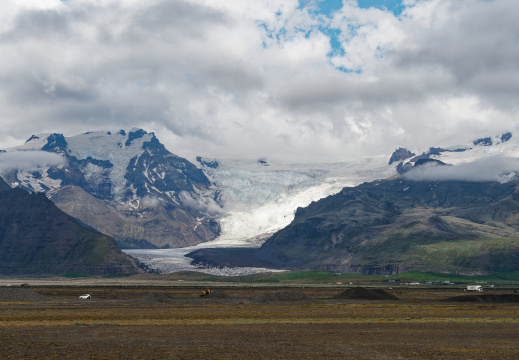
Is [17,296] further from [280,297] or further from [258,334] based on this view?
[258,334]

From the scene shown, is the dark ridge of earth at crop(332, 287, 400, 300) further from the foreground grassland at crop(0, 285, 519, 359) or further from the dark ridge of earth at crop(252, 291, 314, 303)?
the foreground grassland at crop(0, 285, 519, 359)

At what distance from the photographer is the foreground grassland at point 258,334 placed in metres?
59.4

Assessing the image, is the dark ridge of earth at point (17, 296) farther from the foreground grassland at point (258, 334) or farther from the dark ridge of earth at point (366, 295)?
the dark ridge of earth at point (366, 295)

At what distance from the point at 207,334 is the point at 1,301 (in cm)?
8912

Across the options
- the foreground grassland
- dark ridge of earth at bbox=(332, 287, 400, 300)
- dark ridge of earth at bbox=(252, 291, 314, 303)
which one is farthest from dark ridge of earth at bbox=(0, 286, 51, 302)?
dark ridge of earth at bbox=(332, 287, 400, 300)

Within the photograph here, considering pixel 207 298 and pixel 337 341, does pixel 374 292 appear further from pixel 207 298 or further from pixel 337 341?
pixel 337 341

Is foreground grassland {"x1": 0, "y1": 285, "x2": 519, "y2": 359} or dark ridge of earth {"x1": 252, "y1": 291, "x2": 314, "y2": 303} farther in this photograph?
dark ridge of earth {"x1": 252, "y1": 291, "x2": 314, "y2": 303}

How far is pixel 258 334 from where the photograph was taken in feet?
255

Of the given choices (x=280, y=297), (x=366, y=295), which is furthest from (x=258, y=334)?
(x=366, y=295)

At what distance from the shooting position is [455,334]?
78.8 m

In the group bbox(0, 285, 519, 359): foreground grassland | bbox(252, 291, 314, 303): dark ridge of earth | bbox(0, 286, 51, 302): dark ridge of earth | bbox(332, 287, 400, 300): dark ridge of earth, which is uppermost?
bbox(0, 285, 519, 359): foreground grassland

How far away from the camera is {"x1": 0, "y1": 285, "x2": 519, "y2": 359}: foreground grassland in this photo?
195ft

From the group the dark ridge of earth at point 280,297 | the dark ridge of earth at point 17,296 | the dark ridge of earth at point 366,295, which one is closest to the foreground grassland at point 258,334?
the dark ridge of earth at point 280,297

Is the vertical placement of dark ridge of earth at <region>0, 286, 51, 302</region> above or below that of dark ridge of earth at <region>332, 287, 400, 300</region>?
above
